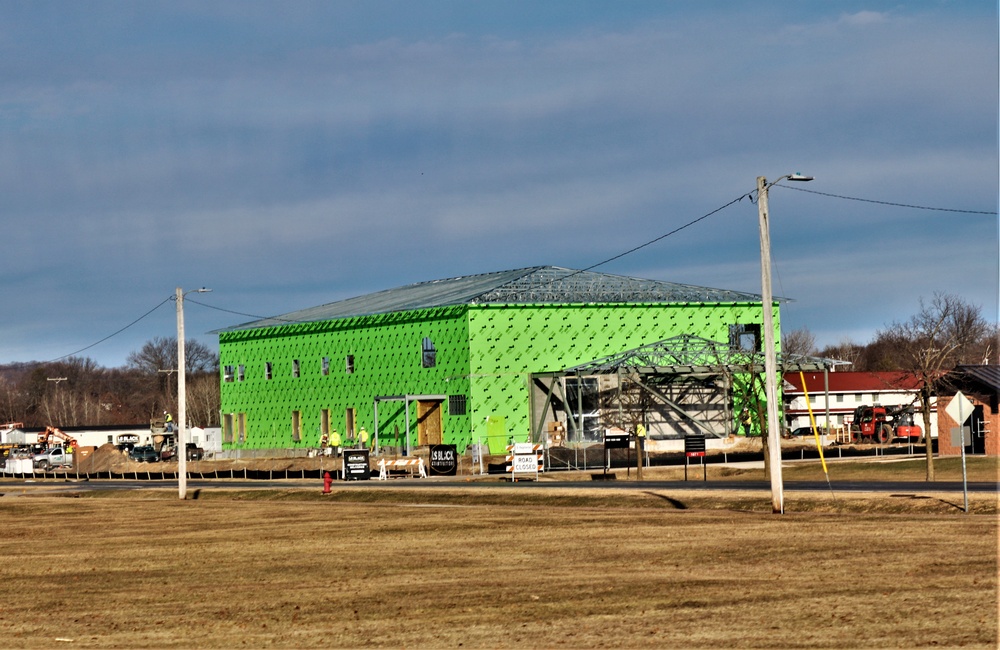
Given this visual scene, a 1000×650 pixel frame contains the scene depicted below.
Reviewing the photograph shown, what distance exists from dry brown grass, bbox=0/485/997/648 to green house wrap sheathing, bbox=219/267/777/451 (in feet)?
146

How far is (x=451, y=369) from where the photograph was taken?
270 ft

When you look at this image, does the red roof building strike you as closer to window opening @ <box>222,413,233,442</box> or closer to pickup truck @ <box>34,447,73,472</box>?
window opening @ <box>222,413,233,442</box>

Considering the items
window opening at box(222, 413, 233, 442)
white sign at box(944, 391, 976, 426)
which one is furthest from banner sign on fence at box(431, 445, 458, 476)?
window opening at box(222, 413, 233, 442)

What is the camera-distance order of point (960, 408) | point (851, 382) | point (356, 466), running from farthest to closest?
point (851, 382) < point (356, 466) < point (960, 408)

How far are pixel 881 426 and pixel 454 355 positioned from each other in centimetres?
2419

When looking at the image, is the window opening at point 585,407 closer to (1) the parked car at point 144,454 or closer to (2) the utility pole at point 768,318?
(1) the parked car at point 144,454

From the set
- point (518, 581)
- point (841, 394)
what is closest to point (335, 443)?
point (841, 394)

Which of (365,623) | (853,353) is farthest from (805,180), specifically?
(853,353)

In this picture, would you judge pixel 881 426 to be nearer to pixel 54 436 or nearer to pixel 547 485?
pixel 547 485

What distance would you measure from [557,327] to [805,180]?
1943 inches

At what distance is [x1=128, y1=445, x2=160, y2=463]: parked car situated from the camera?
9550cm

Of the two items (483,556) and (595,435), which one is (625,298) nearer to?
(595,435)

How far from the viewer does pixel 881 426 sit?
80.4 metres

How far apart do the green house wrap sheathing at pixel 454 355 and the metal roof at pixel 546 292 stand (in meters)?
0.62
